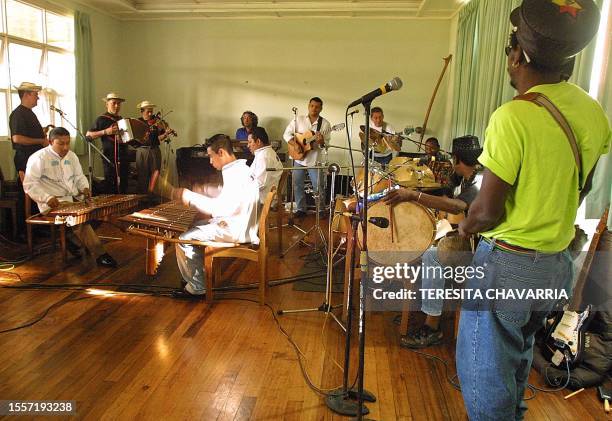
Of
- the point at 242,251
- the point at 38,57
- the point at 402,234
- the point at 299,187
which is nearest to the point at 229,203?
the point at 242,251

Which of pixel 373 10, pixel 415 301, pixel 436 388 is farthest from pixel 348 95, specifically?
pixel 436 388

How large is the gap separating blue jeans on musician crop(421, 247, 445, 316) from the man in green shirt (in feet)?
5.43

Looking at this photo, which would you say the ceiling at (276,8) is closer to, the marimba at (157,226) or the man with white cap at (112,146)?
the man with white cap at (112,146)

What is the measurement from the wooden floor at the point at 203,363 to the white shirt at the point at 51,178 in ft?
3.20

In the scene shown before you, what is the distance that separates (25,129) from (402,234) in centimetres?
452

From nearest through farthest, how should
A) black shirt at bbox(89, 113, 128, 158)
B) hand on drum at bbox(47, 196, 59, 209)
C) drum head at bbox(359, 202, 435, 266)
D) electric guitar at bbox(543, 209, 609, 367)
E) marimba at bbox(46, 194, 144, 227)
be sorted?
electric guitar at bbox(543, 209, 609, 367) → drum head at bbox(359, 202, 435, 266) → marimba at bbox(46, 194, 144, 227) → hand on drum at bbox(47, 196, 59, 209) → black shirt at bbox(89, 113, 128, 158)

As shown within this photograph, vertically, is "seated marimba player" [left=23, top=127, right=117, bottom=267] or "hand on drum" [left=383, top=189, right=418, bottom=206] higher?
"hand on drum" [left=383, top=189, right=418, bottom=206]

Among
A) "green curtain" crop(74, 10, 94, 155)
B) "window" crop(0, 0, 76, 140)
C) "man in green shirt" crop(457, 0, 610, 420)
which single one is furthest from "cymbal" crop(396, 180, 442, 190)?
"green curtain" crop(74, 10, 94, 155)

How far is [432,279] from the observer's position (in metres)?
3.19

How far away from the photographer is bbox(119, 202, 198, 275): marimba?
11.5ft

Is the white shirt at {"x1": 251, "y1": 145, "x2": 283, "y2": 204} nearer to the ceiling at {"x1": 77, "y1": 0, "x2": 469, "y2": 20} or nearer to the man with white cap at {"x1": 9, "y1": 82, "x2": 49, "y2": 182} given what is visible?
the man with white cap at {"x1": 9, "y1": 82, "x2": 49, "y2": 182}

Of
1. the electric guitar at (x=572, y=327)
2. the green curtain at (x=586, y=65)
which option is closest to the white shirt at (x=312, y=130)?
the green curtain at (x=586, y=65)

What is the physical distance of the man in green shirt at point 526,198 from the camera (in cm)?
124

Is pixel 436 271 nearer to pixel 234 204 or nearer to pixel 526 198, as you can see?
pixel 234 204
